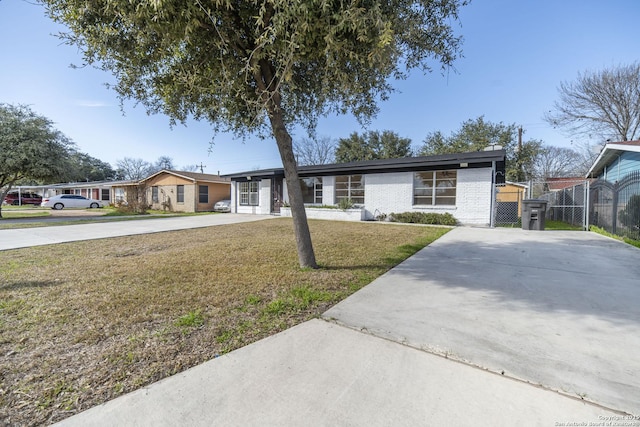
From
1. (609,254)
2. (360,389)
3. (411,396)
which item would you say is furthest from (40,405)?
(609,254)

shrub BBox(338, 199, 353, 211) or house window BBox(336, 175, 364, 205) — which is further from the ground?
house window BBox(336, 175, 364, 205)

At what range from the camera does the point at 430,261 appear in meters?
5.63

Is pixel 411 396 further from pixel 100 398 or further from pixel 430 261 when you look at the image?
pixel 430 261

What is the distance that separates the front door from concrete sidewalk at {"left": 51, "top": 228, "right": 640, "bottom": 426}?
15022 mm

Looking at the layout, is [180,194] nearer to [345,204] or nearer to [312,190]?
[312,190]

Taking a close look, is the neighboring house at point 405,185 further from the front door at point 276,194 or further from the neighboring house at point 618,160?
the neighboring house at point 618,160

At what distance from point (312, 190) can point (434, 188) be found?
7.33 meters

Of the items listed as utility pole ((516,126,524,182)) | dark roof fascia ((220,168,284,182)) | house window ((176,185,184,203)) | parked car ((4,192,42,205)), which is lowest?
parked car ((4,192,42,205))

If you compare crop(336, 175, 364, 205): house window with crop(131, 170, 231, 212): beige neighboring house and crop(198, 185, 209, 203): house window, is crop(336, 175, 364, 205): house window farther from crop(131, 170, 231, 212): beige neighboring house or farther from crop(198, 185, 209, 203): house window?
crop(198, 185, 209, 203): house window

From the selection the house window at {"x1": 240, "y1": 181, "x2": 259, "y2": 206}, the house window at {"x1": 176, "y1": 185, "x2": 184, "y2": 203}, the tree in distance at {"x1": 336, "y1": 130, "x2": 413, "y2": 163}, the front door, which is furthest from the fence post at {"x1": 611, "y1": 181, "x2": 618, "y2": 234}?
the house window at {"x1": 176, "y1": 185, "x2": 184, "y2": 203}

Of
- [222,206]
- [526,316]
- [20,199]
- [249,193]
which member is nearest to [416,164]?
[526,316]

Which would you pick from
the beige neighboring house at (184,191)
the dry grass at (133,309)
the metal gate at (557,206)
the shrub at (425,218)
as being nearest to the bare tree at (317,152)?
the beige neighboring house at (184,191)

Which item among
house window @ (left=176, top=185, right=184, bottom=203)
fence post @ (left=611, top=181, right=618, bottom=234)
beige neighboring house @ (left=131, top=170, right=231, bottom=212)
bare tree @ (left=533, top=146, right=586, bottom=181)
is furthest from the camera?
bare tree @ (left=533, top=146, right=586, bottom=181)

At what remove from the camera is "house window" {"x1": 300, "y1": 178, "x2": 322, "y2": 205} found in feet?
55.8
